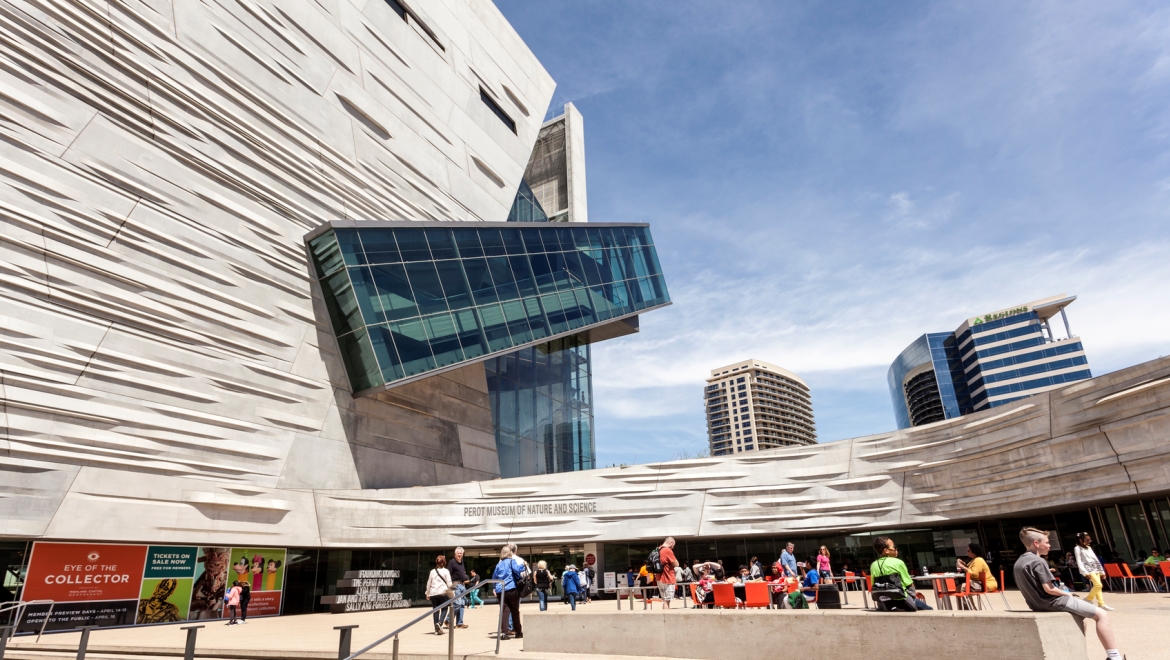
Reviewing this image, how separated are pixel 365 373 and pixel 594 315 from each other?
11.8 m

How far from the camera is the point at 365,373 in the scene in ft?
77.6

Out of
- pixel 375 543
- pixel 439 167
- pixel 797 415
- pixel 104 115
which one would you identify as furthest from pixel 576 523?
pixel 797 415

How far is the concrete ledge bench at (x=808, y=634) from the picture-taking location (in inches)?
241

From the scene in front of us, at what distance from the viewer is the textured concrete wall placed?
16.6 m

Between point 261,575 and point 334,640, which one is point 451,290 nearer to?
point 261,575

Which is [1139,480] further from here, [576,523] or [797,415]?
[797,415]

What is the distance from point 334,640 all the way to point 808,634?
8.71 m

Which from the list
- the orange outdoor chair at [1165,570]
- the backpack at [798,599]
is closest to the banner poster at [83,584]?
the backpack at [798,599]

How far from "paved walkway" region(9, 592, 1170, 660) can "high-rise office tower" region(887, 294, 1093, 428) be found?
91745 millimetres

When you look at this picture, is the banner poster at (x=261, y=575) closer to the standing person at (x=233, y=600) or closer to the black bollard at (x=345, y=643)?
the standing person at (x=233, y=600)

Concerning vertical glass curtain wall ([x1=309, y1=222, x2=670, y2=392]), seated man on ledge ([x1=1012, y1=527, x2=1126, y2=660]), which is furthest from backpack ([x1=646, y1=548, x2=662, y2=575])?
vertical glass curtain wall ([x1=309, y1=222, x2=670, y2=392])

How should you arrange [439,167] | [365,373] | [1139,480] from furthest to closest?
1. [439,167]
2. [365,373]
3. [1139,480]

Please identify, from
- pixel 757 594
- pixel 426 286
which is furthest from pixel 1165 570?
pixel 426 286

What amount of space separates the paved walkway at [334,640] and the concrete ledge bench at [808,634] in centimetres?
23
